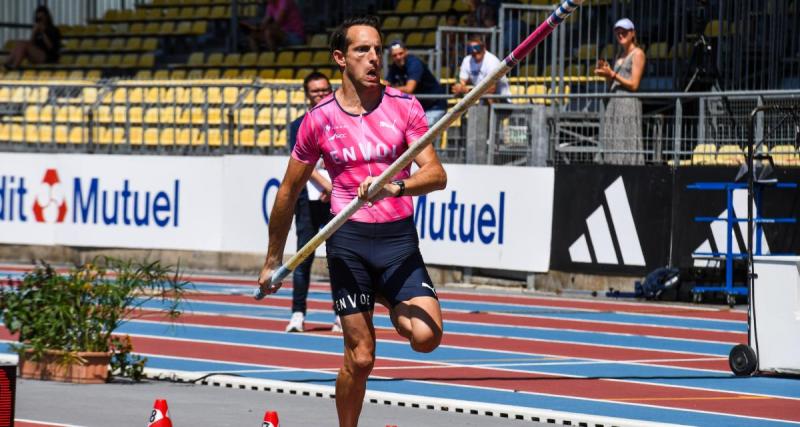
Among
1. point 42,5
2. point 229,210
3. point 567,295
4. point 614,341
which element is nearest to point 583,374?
point 614,341

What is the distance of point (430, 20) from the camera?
90.3 feet

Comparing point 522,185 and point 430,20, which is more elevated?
point 430,20

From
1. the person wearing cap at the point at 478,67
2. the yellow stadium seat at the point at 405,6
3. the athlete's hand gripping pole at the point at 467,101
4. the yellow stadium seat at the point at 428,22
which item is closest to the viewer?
the athlete's hand gripping pole at the point at 467,101

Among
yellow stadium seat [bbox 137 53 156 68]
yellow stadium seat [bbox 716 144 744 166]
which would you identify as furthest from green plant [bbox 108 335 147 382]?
yellow stadium seat [bbox 137 53 156 68]

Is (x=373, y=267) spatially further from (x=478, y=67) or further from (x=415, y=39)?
(x=415, y=39)

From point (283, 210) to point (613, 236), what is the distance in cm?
1121

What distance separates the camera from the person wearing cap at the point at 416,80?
64.5 ft

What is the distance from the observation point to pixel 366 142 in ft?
24.6

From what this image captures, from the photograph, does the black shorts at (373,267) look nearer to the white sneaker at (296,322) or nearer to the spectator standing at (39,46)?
the white sneaker at (296,322)

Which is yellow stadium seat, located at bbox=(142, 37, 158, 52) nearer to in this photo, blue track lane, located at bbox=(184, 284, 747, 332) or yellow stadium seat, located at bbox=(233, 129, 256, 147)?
yellow stadium seat, located at bbox=(233, 129, 256, 147)

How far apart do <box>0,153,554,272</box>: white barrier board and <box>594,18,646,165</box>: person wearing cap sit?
92 cm

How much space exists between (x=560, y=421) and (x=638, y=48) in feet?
33.0

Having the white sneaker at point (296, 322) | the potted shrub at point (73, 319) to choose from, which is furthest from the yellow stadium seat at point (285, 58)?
the potted shrub at point (73, 319)

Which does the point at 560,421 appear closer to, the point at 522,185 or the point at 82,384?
the point at 82,384
